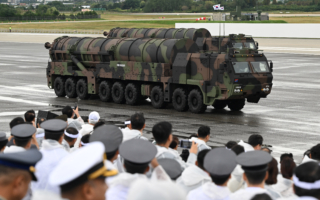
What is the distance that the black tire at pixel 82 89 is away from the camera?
74.6ft

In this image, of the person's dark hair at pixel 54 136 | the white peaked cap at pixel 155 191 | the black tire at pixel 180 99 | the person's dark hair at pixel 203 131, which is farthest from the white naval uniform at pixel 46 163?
the black tire at pixel 180 99

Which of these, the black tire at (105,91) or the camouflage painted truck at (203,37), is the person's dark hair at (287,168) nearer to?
the black tire at (105,91)

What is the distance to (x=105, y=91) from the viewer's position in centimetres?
2203

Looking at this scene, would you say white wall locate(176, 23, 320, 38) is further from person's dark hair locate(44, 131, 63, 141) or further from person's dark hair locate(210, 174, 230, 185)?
person's dark hair locate(210, 174, 230, 185)

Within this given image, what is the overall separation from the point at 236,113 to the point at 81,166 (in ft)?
51.9

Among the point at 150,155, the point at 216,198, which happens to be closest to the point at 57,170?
the point at 150,155

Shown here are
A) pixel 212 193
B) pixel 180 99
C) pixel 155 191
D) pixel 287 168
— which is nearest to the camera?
pixel 155 191

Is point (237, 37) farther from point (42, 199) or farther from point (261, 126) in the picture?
point (42, 199)

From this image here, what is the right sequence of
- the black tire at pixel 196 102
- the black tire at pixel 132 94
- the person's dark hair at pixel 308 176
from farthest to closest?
the black tire at pixel 132 94 < the black tire at pixel 196 102 < the person's dark hair at pixel 308 176

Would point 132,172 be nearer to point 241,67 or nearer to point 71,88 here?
point 241,67

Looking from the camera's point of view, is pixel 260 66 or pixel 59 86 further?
pixel 59 86

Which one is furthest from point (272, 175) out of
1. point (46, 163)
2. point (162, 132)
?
point (46, 163)

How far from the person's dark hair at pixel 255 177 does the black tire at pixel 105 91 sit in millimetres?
17363

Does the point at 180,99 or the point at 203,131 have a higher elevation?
the point at 203,131
